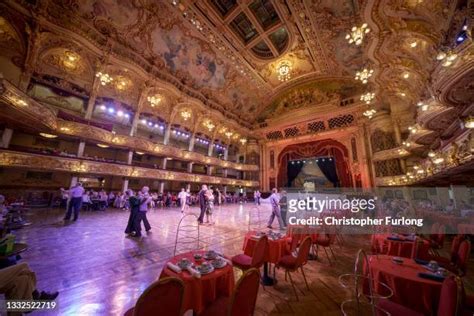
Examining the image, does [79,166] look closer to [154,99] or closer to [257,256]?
Answer: [154,99]

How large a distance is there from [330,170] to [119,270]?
792 inches

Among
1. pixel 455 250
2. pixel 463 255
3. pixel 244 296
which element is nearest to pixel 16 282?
pixel 244 296

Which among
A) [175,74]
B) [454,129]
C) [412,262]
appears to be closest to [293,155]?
[454,129]

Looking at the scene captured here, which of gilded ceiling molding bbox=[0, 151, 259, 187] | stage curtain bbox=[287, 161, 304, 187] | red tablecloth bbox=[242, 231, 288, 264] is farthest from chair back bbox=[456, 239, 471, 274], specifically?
stage curtain bbox=[287, 161, 304, 187]

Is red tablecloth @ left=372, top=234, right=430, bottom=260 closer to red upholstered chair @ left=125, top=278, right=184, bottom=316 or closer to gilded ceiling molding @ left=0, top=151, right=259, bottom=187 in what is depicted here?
red upholstered chair @ left=125, top=278, right=184, bottom=316

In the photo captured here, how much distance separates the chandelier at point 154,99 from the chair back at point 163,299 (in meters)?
16.7

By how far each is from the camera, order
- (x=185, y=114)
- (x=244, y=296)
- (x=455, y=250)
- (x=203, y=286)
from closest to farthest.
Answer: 1. (x=244, y=296)
2. (x=203, y=286)
3. (x=455, y=250)
4. (x=185, y=114)

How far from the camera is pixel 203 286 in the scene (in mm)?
1862

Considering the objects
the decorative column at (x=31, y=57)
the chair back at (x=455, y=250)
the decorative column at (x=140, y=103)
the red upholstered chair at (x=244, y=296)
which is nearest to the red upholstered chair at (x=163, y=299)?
the red upholstered chair at (x=244, y=296)

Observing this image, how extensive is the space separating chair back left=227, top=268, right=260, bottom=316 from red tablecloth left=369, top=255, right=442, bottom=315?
1833mm

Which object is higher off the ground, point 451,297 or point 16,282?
point 451,297

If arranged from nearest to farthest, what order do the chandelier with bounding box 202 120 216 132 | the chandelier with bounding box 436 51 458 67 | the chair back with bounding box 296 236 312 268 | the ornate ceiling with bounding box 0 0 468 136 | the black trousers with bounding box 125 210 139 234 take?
the chair back with bounding box 296 236 312 268 → the chandelier with bounding box 436 51 458 67 → the black trousers with bounding box 125 210 139 234 → the ornate ceiling with bounding box 0 0 468 136 → the chandelier with bounding box 202 120 216 132

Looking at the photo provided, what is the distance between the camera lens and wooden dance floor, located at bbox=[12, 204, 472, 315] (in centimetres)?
249

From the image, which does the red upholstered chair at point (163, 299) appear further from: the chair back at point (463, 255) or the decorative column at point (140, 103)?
the decorative column at point (140, 103)
